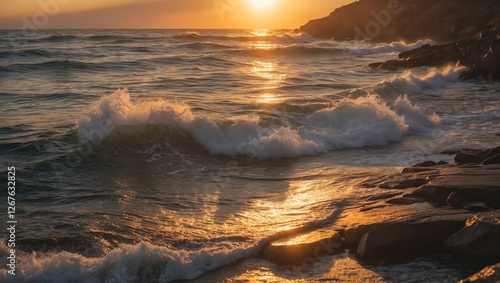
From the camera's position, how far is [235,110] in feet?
59.5

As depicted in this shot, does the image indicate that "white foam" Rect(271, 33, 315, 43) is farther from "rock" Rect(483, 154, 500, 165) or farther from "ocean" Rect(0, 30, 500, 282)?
"rock" Rect(483, 154, 500, 165)

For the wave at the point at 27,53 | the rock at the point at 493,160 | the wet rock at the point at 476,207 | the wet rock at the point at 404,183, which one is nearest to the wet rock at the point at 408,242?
the wet rock at the point at 476,207

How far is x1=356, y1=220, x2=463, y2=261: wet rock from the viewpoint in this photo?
279 inches

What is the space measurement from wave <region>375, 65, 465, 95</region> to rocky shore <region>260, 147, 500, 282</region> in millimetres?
14655

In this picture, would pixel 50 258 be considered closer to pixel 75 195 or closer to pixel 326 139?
pixel 75 195

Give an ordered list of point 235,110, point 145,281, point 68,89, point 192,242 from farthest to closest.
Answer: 1. point 68,89
2. point 235,110
3. point 192,242
4. point 145,281

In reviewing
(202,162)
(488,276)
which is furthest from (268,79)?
(488,276)

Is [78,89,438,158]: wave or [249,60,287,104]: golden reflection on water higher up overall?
[249,60,287,104]: golden reflection on water

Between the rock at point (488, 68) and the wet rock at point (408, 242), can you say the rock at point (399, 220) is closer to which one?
the wet rock at point (408, 242)

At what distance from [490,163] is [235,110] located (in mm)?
9313

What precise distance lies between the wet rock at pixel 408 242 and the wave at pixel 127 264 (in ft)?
5.16

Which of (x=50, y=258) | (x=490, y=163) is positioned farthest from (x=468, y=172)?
(x=50, y=258)

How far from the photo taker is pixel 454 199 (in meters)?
8.20

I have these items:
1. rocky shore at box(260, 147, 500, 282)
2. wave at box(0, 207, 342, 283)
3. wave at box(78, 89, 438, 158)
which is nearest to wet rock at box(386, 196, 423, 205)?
rocky shore at box(260, 147, 500, 282)
